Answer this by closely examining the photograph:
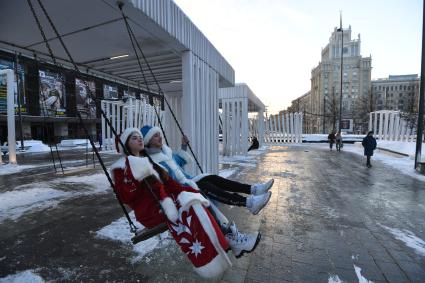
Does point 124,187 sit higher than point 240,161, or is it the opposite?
point 124,187

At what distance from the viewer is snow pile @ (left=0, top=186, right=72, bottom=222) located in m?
4.90

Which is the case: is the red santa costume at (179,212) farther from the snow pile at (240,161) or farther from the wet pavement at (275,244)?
the snow pile at (240,161)

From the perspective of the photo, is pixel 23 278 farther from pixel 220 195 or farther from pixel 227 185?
pixel 227 185

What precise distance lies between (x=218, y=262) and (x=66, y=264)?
1949 mm

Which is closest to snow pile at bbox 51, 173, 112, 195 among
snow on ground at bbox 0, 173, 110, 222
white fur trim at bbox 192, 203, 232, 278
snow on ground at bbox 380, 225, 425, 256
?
snow on ground at bbox 0, 173, 110, 222

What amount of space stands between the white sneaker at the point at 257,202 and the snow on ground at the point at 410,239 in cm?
203

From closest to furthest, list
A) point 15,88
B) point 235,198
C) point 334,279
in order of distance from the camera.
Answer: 1. point 334,279
2. point 235,198
3. point 15,88

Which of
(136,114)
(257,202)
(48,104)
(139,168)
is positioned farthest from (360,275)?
(48,104)

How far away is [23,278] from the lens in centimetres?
269

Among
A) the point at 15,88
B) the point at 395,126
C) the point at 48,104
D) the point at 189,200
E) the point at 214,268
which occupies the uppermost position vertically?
the point at 15,88

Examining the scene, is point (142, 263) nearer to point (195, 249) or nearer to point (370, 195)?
point (195, 249)

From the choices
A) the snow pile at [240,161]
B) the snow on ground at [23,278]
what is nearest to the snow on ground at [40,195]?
the snow on ground at [23,278]

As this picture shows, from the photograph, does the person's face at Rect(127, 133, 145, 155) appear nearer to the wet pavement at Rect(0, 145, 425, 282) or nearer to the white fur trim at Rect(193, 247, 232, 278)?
the wet pavement at Rect(0, 145, 425, 282)

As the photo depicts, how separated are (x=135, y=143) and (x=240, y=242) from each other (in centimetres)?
144
